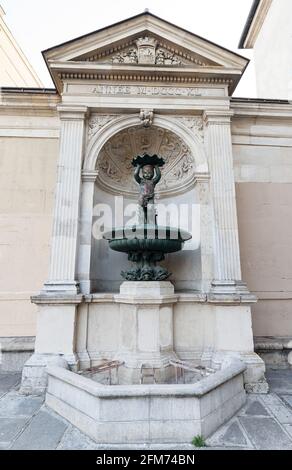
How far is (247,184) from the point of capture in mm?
5973

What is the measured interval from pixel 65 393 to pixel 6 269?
3121 millimetres

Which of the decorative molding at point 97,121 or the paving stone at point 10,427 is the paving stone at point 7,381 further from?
the decorative molding at point 97,121

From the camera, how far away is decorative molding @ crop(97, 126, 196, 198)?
18.5 feet

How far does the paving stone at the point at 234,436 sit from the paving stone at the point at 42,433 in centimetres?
174

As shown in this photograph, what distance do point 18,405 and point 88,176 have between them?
3.75 meters

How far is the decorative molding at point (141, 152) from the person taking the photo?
18.5ft

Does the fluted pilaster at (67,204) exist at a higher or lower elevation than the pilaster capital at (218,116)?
lower

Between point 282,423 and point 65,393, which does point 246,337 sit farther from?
point 65,393

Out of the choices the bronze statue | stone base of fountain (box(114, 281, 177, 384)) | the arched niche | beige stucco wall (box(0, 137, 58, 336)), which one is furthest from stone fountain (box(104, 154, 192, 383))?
beige stucco wall (box(0, 137, 58, 336))

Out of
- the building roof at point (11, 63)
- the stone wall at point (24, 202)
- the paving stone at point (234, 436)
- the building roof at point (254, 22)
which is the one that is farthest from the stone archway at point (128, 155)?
the building roof at point (254, 22)

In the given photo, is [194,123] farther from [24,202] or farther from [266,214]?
[24,202]

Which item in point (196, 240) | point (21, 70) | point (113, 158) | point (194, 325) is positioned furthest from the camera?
point (21, 70)

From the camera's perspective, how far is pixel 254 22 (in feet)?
36.6
